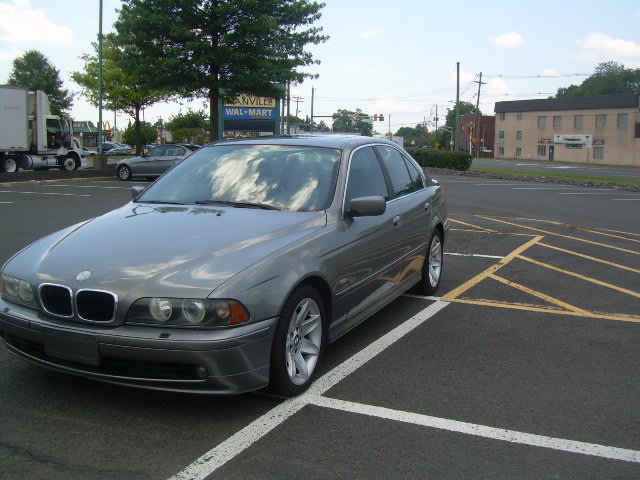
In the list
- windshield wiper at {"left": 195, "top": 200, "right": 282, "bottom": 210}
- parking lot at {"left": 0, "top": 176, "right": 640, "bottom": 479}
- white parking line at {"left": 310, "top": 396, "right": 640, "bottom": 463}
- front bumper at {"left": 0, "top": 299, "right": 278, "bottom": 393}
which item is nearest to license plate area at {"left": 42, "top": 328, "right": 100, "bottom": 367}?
front bumper at {"left": 0, "top": 299, "right": 278, "bottom": 393}

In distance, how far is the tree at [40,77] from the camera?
88438mm

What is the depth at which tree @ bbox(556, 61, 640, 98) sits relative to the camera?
124 metres

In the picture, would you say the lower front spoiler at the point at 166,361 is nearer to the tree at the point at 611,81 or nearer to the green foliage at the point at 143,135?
the green foliage at the point at 143,135

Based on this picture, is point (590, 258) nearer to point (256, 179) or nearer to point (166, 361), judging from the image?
point (256, 179)

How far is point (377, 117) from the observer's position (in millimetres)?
64312

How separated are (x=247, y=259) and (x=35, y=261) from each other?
1308mm

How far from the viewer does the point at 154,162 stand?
2275 centimetres

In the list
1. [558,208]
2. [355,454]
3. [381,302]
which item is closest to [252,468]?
[355,454]

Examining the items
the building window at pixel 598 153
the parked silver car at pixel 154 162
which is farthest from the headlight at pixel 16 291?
the building window at pixel 598 153

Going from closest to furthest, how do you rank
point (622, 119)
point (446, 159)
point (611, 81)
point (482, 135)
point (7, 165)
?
point (7, 165) → point (446, 159) → point (622, 119) → point (482, 135) → point (611, 81)

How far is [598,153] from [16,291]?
281 feet

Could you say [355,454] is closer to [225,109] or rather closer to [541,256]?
[541,256]

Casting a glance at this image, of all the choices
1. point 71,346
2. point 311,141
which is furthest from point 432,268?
point 71,346

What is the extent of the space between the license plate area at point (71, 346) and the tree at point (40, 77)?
302 feet
